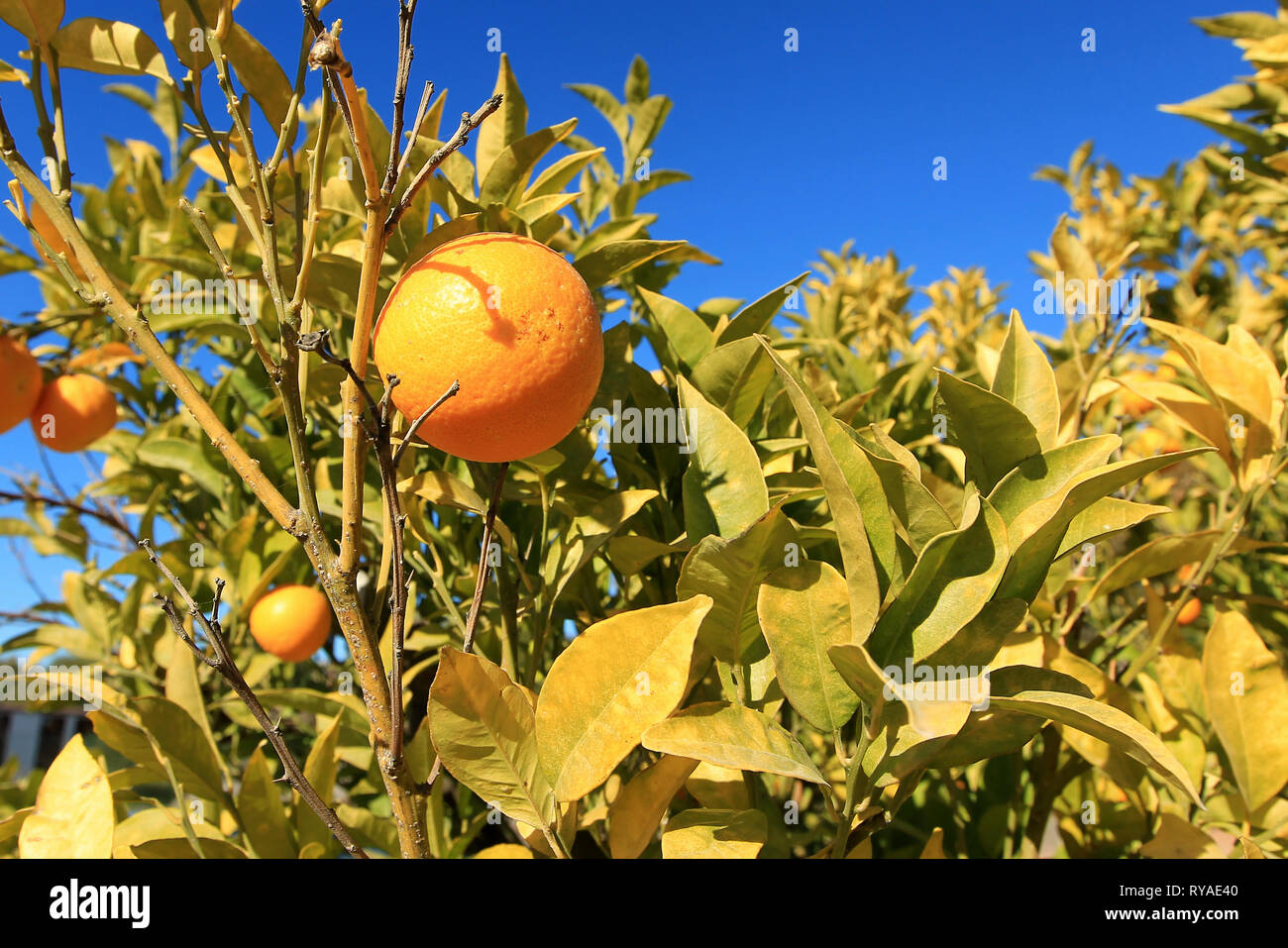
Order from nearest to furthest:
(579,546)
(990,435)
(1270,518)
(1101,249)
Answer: (990,435) < (579,546) < (1270,518) < (1101,249)

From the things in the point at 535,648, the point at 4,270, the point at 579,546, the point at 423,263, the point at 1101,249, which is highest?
the point at 1101,249

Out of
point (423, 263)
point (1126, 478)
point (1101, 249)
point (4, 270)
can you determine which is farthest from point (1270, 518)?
point (4, 270)

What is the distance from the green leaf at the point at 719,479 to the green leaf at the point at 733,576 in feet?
0.20

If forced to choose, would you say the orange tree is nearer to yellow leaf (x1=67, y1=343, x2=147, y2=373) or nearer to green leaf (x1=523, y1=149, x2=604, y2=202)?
green leaf (x1=523, y1=149, x2=604, y2=202)

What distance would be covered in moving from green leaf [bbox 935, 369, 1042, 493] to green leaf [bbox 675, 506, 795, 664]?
0.53 ft

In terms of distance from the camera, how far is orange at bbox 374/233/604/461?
1.88 ft

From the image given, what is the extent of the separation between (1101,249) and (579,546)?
2391 millimetres

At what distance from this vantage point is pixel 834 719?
23.9 inches

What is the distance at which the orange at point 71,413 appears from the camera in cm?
146

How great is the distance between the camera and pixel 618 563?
0.74 m

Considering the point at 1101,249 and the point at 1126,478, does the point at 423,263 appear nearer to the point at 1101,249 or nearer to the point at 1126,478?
the point at 1126,478

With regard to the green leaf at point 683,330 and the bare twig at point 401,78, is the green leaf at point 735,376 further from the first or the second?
the bare twig at point 401,78
